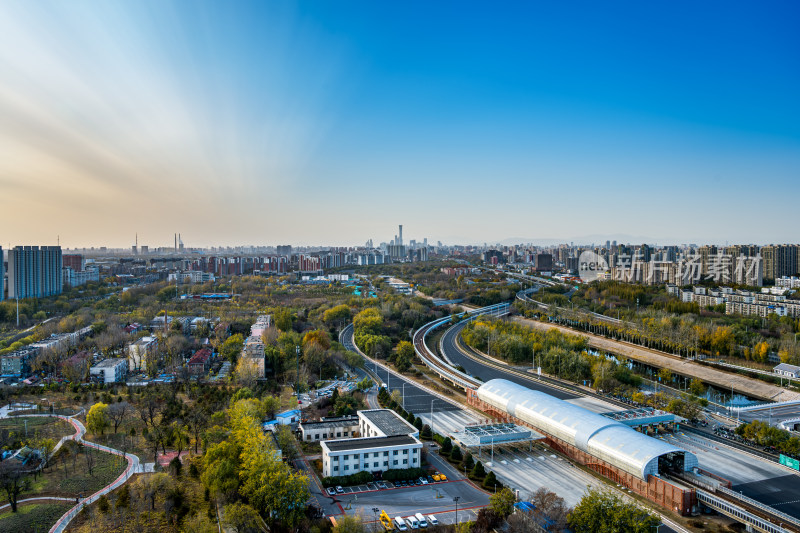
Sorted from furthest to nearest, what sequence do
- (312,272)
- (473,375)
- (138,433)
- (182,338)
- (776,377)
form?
(312,272), (182,338), (473,375), (776,377), (138,433)

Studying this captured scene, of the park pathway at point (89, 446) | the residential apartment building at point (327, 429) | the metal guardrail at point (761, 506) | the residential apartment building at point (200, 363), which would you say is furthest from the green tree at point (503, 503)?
the residential apartment building at point (200, 363)

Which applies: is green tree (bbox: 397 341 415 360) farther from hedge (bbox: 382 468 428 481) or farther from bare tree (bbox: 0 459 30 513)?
bare tree (bbox: 0 459 30 513)

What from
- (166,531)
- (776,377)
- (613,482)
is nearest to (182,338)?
(166,531)

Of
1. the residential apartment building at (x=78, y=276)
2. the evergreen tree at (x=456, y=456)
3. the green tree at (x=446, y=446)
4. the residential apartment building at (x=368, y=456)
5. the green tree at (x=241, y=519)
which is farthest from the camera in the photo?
the residential apartment building at (x=78, y=276)

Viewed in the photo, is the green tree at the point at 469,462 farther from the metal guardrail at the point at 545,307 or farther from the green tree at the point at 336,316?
the metal guardrail at the point at 545,307

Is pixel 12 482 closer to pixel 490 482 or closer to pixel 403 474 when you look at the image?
pixel 403 474

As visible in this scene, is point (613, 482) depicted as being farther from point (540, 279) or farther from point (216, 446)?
point (540, 279)

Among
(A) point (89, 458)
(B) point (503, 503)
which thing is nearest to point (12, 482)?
(A) point (89, 458)
